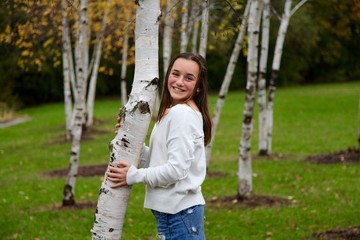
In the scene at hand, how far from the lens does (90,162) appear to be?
1591cm

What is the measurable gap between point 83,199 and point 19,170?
504cm

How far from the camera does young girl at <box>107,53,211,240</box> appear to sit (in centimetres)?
381

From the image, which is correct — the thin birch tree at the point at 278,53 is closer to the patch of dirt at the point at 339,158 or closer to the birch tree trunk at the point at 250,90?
the patch of dirt at the point at 339,158

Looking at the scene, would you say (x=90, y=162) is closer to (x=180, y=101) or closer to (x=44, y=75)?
(x=180, y=101)

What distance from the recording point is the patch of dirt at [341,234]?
23.3 ft

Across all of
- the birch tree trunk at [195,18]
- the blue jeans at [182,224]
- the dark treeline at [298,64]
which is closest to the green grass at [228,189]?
the birch tree trunk at [195,18]

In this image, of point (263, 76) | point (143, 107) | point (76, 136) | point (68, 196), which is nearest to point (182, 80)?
point (143, 107)

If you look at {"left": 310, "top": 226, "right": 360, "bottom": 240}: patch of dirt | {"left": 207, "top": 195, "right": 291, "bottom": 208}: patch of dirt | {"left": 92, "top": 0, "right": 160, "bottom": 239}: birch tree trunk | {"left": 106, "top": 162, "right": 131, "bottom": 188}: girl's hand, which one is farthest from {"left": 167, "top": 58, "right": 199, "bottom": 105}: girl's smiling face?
{"left": 207, "top": 195, "right": 291, "bottom": 208}: patch of dirt

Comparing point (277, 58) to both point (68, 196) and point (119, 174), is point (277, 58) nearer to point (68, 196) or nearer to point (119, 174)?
point (68, 196)

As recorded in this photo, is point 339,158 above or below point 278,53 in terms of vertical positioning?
below

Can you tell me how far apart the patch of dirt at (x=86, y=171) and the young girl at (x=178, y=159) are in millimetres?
9601

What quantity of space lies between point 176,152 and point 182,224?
47 cm

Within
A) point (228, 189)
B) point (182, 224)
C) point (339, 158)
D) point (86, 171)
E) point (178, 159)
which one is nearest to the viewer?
point (178, 159)

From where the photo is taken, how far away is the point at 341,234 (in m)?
7.26
